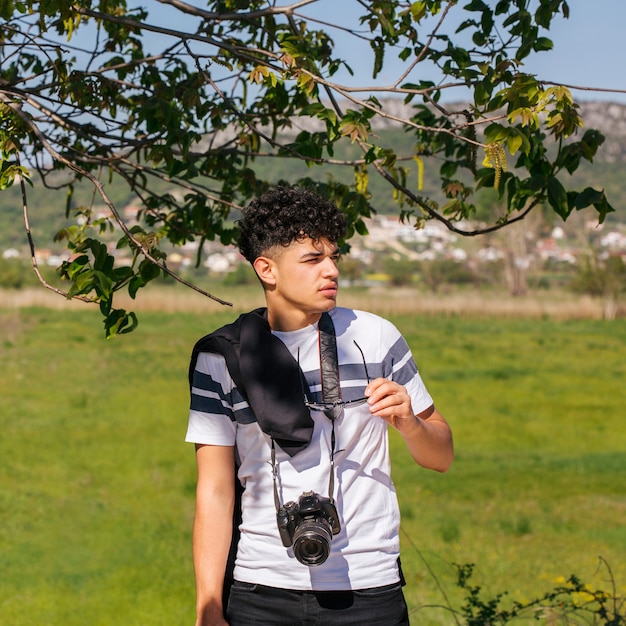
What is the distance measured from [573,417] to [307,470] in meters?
17.7

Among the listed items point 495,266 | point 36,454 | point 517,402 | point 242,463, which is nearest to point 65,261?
point 242,463

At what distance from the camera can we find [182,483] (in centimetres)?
1338

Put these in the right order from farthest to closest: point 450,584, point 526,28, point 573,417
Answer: point 573,417
point 450,584
point 526,28

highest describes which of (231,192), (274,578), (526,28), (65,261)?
(526,28)

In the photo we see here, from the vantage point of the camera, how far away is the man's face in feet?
8.79

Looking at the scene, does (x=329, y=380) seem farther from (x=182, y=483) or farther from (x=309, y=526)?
(x=182, y=483)

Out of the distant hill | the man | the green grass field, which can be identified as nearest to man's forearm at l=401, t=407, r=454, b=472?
the man

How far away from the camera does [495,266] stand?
86.6m

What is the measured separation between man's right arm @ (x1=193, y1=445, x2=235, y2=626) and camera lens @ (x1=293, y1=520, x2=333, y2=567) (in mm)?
284

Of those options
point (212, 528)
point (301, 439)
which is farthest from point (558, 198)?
point (212, 528)

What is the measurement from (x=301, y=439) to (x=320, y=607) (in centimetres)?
44

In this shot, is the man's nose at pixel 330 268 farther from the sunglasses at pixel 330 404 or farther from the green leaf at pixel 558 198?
the green leaf at pixel 558 198

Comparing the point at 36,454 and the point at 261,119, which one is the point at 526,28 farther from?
the point at 36,454

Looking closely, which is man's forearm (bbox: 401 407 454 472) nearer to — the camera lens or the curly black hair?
the camera lens
